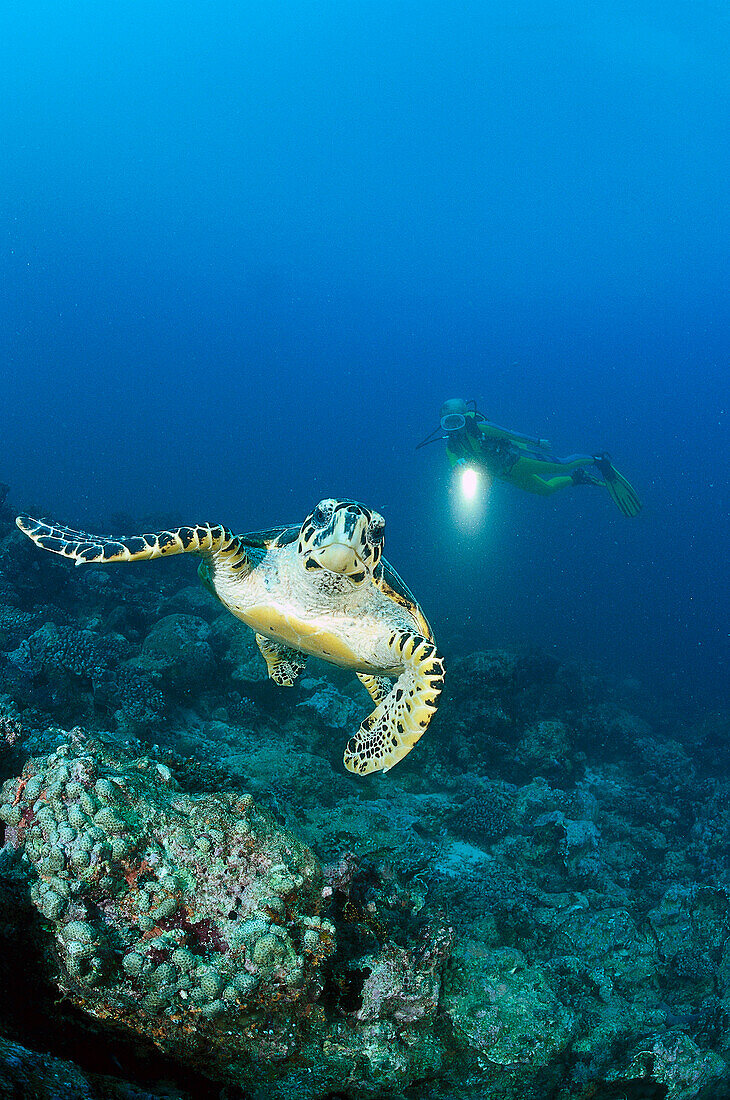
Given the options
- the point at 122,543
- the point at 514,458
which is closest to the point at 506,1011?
the point at 122,543

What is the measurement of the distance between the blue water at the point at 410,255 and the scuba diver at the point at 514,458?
4919 cm

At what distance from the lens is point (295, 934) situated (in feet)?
6.42

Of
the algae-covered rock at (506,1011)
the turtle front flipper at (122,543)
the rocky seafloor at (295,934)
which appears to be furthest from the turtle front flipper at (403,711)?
the turtle front flipper at (122,543)

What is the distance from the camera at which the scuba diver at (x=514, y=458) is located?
630 inches

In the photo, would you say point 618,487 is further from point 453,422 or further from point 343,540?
point 343,540

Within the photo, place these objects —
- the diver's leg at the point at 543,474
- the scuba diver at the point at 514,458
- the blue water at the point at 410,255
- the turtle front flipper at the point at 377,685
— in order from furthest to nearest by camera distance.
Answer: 1. the blue water at the point at 410,255
2. the diver's leg at the point at 543,474
3. the scuba diver at the point at 514,458
4. the turtle front flipper at the point at 377,685

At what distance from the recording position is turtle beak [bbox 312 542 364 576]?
A: 3.39 metres

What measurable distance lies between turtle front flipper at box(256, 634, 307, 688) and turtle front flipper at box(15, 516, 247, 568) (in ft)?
6.72

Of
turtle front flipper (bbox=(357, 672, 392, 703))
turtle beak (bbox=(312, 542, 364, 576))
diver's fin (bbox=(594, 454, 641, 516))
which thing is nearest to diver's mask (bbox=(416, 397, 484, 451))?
diver's fin (bbox=(594, 454, 641, 516))

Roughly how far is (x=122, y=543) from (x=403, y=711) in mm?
2273

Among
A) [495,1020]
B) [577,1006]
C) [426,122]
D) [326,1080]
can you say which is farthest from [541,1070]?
[426,122]

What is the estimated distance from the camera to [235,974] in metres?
1.80

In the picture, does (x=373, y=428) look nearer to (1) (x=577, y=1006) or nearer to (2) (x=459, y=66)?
(2) (x=459, y=66)

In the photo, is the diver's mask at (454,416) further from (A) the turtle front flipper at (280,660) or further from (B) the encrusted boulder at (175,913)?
(B) the encrusted boulder at (175,913)
